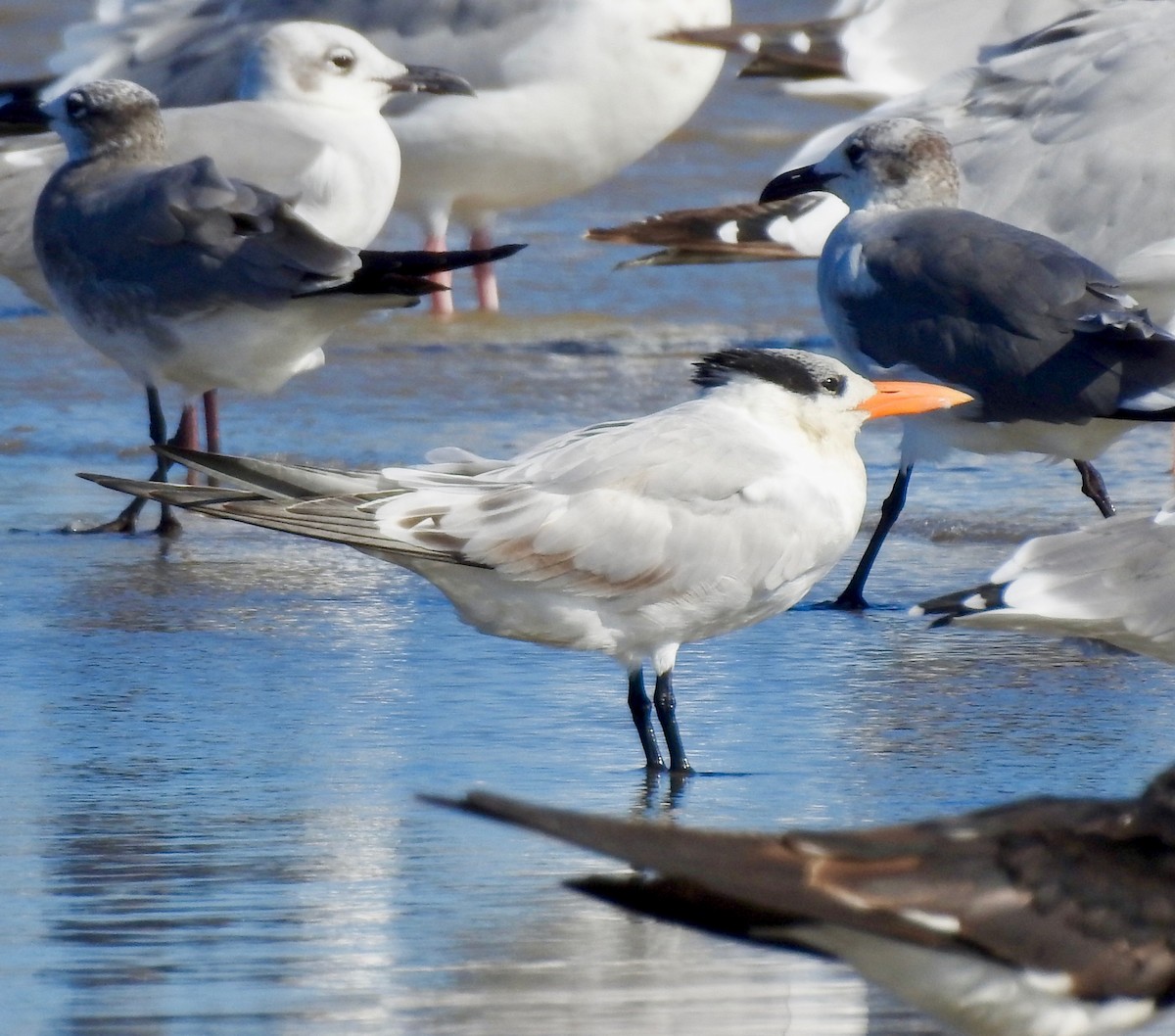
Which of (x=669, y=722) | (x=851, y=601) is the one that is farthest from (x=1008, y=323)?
(x=669, y=722)

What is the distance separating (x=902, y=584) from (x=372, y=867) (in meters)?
2.35

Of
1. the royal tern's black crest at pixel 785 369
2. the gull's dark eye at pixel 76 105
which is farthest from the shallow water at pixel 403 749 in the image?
the gull's dark eye at pixel 76 105

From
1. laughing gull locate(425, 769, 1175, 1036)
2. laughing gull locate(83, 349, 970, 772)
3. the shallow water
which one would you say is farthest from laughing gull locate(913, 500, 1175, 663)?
laughing gull locate(425, 769, 1175, 1036)

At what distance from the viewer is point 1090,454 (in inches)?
225

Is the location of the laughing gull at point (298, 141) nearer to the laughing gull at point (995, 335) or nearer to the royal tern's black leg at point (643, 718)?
the laughing gull at point (995, 335)

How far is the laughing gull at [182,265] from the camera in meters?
5.93

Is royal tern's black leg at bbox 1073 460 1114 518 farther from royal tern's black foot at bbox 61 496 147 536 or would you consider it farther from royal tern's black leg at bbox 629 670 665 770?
royal tern's black foot at bbox 61 496 147 536

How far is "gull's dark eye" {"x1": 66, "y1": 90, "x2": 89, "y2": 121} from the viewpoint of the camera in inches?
261

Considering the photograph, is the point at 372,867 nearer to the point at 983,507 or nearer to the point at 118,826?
the point at 118,826

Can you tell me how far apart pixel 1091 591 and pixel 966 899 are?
5.73 ft

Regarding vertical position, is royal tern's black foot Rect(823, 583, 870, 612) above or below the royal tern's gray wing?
below

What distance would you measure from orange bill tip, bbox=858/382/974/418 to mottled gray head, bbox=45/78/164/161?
2819 mm

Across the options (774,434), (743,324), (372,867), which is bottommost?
(743,324)

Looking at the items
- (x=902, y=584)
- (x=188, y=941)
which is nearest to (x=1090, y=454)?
(x=902, y=584)
